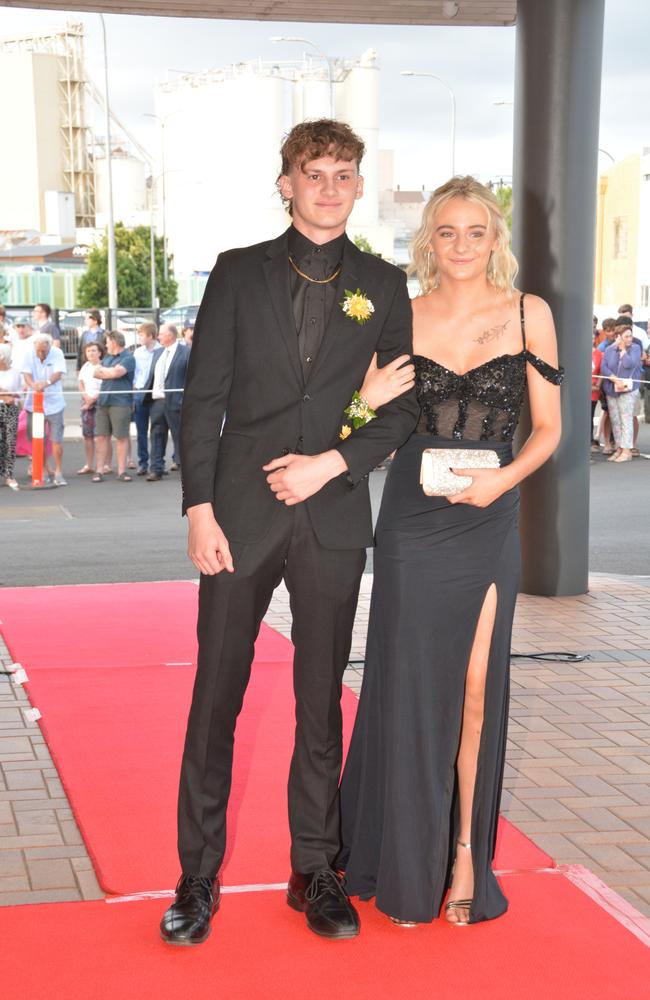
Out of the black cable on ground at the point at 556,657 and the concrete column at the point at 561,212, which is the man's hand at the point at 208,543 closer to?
the black cable on ground at the point at 556,657

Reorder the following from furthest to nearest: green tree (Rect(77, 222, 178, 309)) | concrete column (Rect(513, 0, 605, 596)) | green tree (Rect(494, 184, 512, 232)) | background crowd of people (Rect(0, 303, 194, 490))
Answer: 1. green tree (Rect(77, 222, 178, 309))
2. background crowd of people (Rect(0, 303, 194, 490))
3. concrete column (Rect(513, 0, 605, 596))
4. green tree (Rect(494, 184, 512, 232))

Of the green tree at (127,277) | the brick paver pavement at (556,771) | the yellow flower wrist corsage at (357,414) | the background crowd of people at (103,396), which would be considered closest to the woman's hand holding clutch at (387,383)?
the yellow flower wrist corsage at (357,414)

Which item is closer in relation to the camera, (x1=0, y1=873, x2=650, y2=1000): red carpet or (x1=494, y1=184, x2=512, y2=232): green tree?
(x1=0, y1=873, x2=650, y2=1000): red carpet

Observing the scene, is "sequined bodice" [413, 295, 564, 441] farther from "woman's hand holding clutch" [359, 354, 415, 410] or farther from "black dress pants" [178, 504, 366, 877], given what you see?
"black dress pants" [178, 504, 366, 877]

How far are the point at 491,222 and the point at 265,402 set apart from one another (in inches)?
32.3

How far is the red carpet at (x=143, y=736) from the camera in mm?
3969

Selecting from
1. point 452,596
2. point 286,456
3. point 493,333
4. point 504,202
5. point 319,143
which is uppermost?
point 504,202

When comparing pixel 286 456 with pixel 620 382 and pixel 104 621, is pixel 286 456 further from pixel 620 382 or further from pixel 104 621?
pixel 620 382

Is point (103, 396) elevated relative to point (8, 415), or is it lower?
elevated

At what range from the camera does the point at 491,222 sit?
11.7ft

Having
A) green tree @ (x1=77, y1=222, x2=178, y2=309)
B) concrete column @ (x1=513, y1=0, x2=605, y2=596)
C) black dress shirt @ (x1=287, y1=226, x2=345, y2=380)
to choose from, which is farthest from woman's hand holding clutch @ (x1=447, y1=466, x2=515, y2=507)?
green tree @ (x1=77, y1=222, x2=178, y2=309)

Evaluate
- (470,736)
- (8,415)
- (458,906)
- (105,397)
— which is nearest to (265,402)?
(470,736)

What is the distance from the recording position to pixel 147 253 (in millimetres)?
73875

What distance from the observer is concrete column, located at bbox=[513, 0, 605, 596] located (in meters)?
7.69
